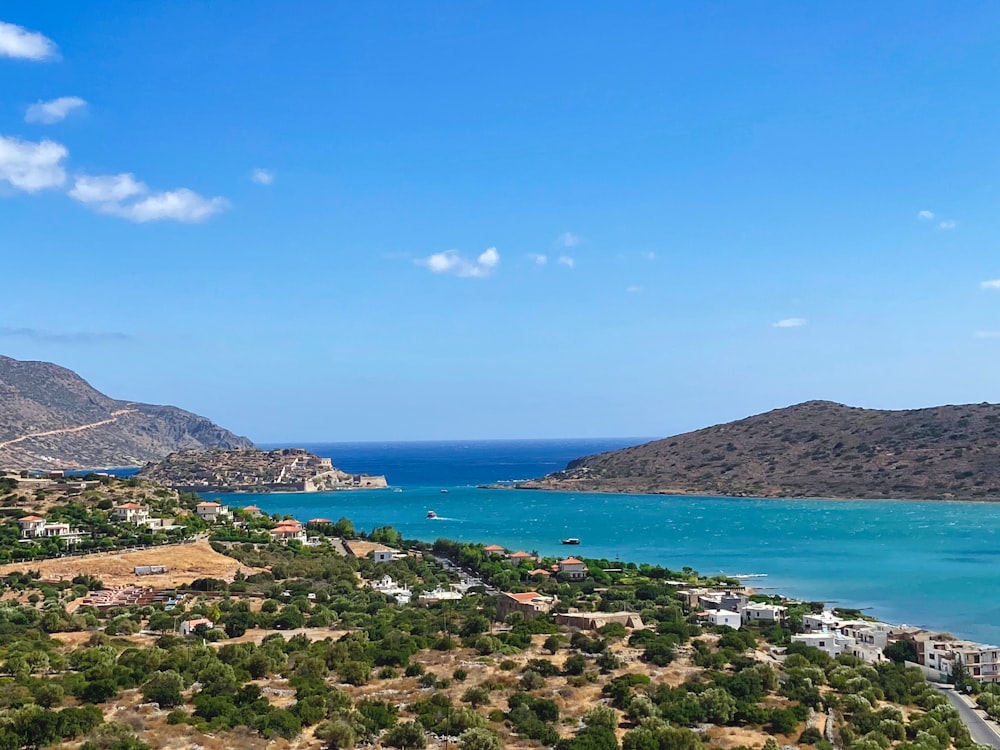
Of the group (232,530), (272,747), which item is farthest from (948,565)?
(272,747)

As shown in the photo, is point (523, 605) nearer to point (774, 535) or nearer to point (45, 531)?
point (45, 531)

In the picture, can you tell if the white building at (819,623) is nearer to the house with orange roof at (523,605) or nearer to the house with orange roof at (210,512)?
the house with orange roof at (523,605)

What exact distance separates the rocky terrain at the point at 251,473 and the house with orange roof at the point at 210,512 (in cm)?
8293

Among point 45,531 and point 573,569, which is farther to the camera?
point 573,569

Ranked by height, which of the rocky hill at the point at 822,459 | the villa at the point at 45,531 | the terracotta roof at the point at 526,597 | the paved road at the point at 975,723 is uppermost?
the rocky hill at the point at 822,459

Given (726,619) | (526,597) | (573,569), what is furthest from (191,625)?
(573,569)

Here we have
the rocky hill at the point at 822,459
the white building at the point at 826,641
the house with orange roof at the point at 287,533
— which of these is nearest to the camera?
the white building at the point at 826,641

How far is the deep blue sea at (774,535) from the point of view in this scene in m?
52.8

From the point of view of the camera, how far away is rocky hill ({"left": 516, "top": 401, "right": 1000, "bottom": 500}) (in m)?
125

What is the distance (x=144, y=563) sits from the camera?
163ft

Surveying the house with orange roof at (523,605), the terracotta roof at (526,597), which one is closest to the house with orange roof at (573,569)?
the terracotta roof at (526,597)

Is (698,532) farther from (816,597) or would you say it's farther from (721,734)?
(721,734)

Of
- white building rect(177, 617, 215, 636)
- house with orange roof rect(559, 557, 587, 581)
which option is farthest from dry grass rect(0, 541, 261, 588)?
house with orange roof rect(559, 557, 587, 581)

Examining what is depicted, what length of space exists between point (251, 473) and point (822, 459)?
9755cm
